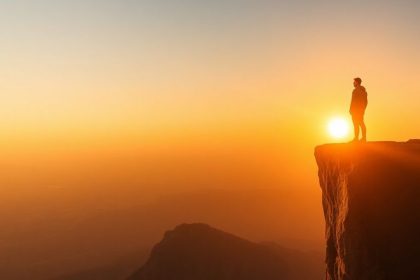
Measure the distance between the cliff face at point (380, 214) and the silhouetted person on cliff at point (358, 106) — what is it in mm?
3380

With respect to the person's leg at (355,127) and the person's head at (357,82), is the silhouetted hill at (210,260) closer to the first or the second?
the person's leg at (355,127)

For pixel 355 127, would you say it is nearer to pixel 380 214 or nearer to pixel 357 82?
pixel 357 82

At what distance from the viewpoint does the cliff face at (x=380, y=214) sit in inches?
647

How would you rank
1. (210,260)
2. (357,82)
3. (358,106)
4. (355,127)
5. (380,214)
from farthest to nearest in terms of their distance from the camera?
(210,260)
(355,127)
(358,106)
(357,82)
(380,214)

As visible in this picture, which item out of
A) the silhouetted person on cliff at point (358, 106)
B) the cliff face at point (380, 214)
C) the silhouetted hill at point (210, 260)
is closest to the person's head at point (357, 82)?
the silhouetted person on cliff at point (358, 106)

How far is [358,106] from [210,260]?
9818cm

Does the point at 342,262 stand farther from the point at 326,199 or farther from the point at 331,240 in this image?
the point at 326,199

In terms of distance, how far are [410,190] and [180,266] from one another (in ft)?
336

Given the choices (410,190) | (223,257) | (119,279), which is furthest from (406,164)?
(119,279)

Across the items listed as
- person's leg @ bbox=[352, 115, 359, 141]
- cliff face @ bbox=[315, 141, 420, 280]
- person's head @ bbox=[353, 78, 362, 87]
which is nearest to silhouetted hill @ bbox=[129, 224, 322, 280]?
person's leg @ bbox=[352, 115, 359, 141]

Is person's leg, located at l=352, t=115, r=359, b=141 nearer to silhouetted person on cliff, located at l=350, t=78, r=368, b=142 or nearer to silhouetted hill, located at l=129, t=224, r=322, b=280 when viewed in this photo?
silhouetted person on cliff, located at l=350, t=78, r=368, b=142

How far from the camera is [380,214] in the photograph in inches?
668

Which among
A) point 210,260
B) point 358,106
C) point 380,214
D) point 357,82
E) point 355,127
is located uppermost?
point 357,82

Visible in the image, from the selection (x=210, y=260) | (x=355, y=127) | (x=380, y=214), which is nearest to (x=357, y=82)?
(x=355, y=127)
